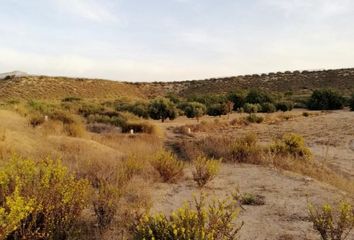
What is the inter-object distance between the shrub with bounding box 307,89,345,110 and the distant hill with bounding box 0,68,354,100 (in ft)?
68.0

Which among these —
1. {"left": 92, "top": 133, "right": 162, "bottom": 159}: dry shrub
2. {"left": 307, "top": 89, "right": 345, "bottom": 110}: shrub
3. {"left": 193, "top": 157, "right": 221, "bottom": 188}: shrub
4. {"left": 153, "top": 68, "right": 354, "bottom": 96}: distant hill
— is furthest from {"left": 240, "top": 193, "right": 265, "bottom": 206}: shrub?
{"left": 153, "top": 68, "right": 354, "bottom": 96}: distant hill

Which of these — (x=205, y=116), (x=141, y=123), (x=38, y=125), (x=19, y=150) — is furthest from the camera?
(x=205, y=116)

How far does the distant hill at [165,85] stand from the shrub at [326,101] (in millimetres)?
20729

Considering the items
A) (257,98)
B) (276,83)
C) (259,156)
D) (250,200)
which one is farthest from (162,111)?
(276,83)

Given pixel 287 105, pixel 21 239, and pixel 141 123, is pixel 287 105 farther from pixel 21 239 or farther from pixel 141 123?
pixel 21 239

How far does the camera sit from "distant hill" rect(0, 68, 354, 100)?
2458 inches

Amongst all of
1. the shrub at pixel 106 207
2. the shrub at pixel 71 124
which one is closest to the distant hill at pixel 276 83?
the shrub at pixel 71 124

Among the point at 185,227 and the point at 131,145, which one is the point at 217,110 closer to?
the point at 131,145

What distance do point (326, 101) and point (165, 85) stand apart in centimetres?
4656

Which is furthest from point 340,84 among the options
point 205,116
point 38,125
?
point 38,125

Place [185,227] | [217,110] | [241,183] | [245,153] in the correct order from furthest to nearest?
1. [217,110]
2. [245,153]
3. [241,183]
4. [185,227]

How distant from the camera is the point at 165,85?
81.8 m

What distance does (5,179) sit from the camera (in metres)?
5.63

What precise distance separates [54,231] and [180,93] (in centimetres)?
6925
